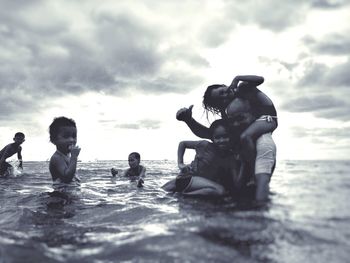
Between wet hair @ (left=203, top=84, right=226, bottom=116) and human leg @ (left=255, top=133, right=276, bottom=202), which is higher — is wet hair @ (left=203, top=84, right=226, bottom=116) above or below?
above

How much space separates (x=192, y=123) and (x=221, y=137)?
3.25 ft

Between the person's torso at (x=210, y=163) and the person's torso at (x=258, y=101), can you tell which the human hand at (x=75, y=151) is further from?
the person's torso at (x=258, y=101)

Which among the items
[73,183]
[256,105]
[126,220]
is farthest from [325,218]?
[73,183]

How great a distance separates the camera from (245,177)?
5.52 meters

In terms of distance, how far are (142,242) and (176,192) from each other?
3.80 metres

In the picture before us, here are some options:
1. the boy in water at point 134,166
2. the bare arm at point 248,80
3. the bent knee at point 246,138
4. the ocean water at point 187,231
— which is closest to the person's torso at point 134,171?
the boy in water at point 134,166

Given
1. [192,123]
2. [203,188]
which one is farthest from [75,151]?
[203,188]

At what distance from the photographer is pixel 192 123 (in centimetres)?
654

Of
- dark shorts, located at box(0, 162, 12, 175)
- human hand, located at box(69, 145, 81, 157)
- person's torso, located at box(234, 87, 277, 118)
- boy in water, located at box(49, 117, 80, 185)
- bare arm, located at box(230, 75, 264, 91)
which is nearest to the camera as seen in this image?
bare arm, located at box(230, 75, 264, 91)

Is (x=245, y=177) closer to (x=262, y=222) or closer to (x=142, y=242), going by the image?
(x=262, y=222)

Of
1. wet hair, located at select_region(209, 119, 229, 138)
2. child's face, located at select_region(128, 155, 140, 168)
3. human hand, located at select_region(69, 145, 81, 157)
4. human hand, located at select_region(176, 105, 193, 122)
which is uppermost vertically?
human hand, located at select_region(176, 105, 193, 122)

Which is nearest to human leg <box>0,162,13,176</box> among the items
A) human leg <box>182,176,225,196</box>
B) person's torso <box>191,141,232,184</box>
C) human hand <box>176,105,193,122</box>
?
human hand <box>176,105,193,122</box>

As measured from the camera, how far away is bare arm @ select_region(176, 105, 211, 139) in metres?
6.43

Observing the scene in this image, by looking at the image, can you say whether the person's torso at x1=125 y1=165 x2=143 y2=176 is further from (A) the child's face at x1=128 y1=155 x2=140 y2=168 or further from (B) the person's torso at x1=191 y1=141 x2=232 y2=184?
(B) the person's torso at x1=191 y1=141 x2=232 y2=184
